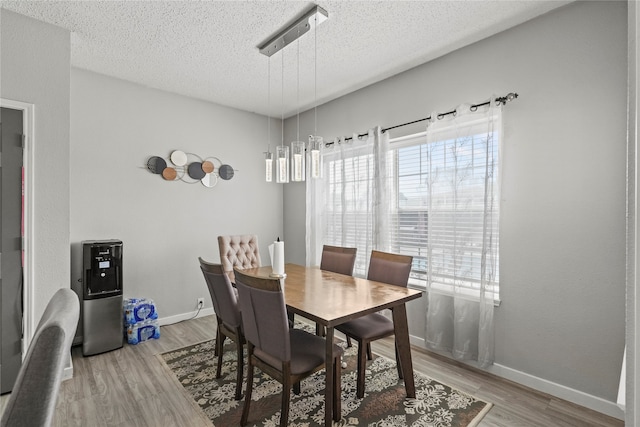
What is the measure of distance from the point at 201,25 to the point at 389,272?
2.51 meters

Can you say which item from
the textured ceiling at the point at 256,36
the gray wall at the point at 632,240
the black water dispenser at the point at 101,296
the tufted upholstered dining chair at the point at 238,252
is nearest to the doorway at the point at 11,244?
the black water dispenser at the point at 101,296

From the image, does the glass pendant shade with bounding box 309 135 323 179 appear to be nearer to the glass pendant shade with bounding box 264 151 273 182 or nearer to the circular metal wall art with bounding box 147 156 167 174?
the glass pendant shade with bounding box 264 151 273 182

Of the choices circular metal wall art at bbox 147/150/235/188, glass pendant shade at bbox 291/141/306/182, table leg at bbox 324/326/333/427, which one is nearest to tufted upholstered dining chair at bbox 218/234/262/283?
circular metal wall art at bbox 147/150/235/188

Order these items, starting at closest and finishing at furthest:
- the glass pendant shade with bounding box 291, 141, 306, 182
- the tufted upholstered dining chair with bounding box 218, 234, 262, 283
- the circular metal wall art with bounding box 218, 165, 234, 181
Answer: the glass pendant shade with bounding box 291, 141, 306, 182, the tufted upholstered dining chair with bounding box 218, 234, 262, 283, the circular metal wall art with bounding box 218, 165, 234, 181

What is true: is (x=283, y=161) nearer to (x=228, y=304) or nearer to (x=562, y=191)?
(x=228, y=304)

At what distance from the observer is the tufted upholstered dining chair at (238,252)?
3406mm

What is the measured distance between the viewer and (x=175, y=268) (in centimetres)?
383

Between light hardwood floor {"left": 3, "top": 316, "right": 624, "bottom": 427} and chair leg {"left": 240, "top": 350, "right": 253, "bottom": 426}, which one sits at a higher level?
chair leg {"left": 240, "top": 350, "right": 253, "bottom": 426}

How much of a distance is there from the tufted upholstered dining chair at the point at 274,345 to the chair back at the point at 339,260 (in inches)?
43.8

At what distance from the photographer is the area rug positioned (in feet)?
6.63

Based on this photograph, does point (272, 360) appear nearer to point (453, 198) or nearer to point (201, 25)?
point (453, 198)

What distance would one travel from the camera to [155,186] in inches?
145

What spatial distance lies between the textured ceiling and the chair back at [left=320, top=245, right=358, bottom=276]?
73.0 inches

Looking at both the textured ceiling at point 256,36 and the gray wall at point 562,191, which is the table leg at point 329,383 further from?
the textured ceiling at point 256,36
